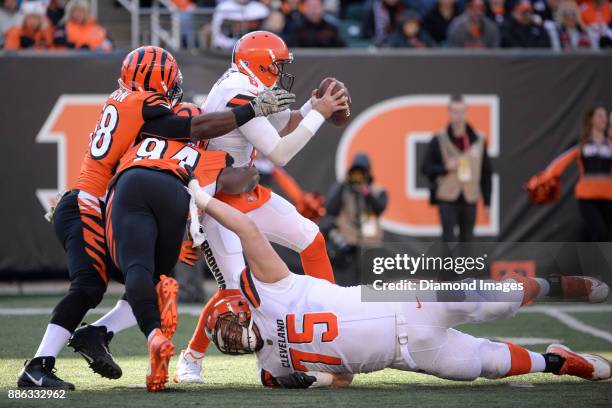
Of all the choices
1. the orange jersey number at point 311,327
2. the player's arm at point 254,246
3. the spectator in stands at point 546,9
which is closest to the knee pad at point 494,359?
the orange jersey number at point 311,327

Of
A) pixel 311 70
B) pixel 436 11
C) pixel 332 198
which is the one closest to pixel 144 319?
pixel 332 198

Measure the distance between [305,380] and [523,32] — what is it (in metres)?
8.24

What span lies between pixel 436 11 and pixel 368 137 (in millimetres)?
2495

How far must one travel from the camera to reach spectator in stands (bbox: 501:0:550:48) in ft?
42.6

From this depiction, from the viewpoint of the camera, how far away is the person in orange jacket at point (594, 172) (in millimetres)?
11055

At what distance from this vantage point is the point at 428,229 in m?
11.8

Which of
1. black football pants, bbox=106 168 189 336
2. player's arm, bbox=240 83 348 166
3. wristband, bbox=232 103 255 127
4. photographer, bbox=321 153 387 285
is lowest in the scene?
photographer, bbox=321 153 387 285

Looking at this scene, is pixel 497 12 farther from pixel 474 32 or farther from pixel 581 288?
pixel 581 288

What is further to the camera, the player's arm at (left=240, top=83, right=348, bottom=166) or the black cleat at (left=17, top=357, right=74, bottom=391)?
the player's arm at (left=240, top=83, right=348, bottom=166)

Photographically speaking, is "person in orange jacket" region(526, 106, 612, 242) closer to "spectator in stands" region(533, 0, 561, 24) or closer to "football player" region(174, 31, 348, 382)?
"spectator in stands" region(533, 0, 561, 24)

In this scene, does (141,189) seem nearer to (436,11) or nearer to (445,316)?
(445,316)

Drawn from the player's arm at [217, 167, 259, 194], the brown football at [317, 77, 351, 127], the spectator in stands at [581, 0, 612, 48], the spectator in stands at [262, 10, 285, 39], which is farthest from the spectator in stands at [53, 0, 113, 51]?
the player's arm at [217, 167, 259, 194]

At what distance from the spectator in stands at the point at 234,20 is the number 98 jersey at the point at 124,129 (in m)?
5.73

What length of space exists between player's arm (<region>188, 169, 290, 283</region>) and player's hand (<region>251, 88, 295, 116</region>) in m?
0.80
